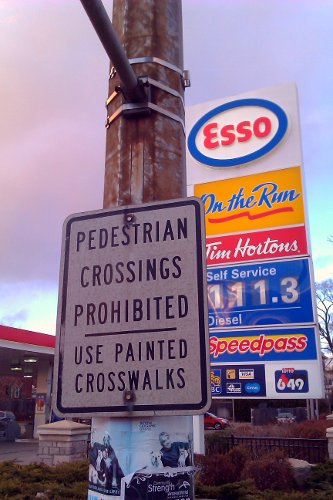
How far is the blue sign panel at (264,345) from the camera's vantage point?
35.9 ft

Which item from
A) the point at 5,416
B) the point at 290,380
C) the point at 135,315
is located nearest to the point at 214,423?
the point at 5,416

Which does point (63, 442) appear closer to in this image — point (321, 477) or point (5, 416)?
point (321, 477)

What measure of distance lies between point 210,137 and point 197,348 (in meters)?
12.6

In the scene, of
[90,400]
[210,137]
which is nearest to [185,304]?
[90,400]

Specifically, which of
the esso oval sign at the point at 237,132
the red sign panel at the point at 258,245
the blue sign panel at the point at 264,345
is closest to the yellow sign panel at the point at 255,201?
the red sign panel at the point at 258,245

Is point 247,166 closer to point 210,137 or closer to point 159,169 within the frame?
point 210,137

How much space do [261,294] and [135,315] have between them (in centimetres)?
994

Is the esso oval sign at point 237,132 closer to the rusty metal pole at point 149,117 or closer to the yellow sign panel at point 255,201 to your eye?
the yellow sign panel at point 255,201

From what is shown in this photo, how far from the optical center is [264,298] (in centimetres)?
→ 1167

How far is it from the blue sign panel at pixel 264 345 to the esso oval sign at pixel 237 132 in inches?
177

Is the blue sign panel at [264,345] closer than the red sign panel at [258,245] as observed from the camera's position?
Yes

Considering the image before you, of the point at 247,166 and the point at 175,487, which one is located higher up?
the point at 247,166

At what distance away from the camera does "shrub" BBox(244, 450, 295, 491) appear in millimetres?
8891

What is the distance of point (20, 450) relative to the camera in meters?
21.1
